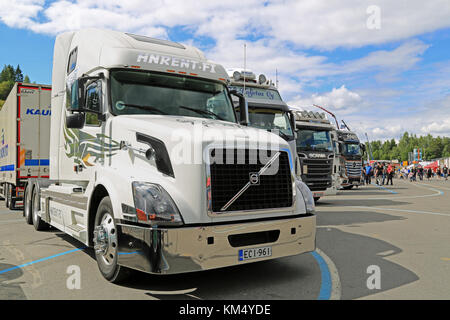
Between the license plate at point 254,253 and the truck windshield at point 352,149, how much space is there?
20921 mm

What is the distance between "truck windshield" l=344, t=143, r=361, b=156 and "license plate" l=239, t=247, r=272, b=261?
20921 millimetres

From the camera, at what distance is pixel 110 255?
495 cm

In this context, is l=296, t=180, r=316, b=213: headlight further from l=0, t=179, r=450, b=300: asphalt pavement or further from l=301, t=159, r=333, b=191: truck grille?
l=301, t=159, r=333, b=191: truck grille

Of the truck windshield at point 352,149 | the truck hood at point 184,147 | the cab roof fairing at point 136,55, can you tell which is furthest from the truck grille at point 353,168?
Result: the truck hood at point 184,147

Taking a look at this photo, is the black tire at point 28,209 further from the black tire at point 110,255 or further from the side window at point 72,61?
the black tire at point 110,255

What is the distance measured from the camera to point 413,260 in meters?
6.12

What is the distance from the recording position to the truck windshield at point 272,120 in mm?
11039

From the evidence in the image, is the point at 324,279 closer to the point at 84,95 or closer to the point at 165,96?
the point at 165,96

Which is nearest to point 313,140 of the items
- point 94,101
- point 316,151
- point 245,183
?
point 316,151

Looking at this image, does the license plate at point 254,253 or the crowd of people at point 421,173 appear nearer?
the license plate at point 254,253

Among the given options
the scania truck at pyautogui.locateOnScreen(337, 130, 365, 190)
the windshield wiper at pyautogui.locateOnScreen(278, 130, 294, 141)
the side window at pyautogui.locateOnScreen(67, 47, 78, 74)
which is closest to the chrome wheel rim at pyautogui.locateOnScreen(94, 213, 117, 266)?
the side window at pyautogui.locateOnScreen(67, 47, 78, 74)

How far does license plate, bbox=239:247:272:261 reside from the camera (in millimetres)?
4512

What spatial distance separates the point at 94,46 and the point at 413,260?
592 cm
